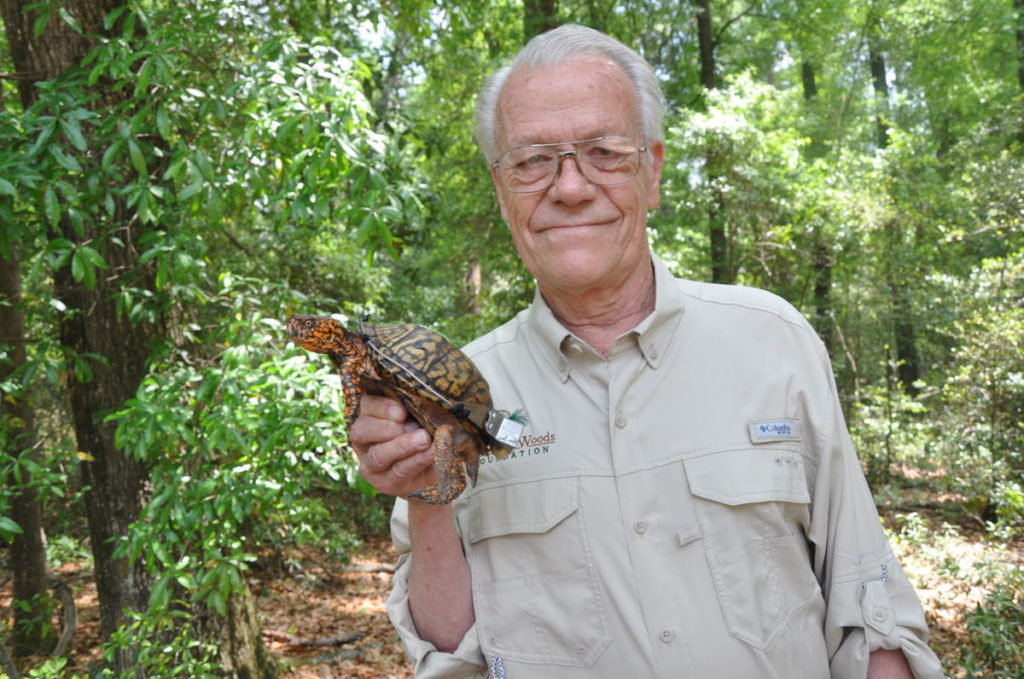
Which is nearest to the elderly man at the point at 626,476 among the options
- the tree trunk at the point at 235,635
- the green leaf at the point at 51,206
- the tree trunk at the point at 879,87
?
the green leaf at the point at 51,206

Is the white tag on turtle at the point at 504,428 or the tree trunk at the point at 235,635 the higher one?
the white tag on turtle at the point at 504,428

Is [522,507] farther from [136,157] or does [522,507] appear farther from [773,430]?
[136,157]

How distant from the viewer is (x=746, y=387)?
2.13 m

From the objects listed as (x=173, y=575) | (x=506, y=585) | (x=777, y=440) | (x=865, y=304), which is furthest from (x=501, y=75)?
(x=865, y=304)

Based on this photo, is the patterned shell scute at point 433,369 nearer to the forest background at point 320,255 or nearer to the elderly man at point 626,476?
the elderly man at point 626,476

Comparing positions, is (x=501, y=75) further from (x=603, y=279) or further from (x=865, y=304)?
(x=865, y=304)

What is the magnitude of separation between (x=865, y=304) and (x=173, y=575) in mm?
14553

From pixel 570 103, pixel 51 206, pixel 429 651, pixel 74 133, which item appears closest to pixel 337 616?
pixel 51 206

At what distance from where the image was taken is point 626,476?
2027 millimetres

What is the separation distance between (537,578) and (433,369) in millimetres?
640

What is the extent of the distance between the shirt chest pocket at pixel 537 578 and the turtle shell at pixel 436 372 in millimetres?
286

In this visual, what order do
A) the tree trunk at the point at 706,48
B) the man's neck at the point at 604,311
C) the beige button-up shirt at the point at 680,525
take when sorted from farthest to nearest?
the tree trunk at the point at 706,48
the man's neck at the point at 604,311
the beige button-up shirt at the point at 680,525

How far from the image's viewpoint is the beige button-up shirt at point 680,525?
192 cm

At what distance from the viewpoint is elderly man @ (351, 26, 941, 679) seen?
6.37 feet
